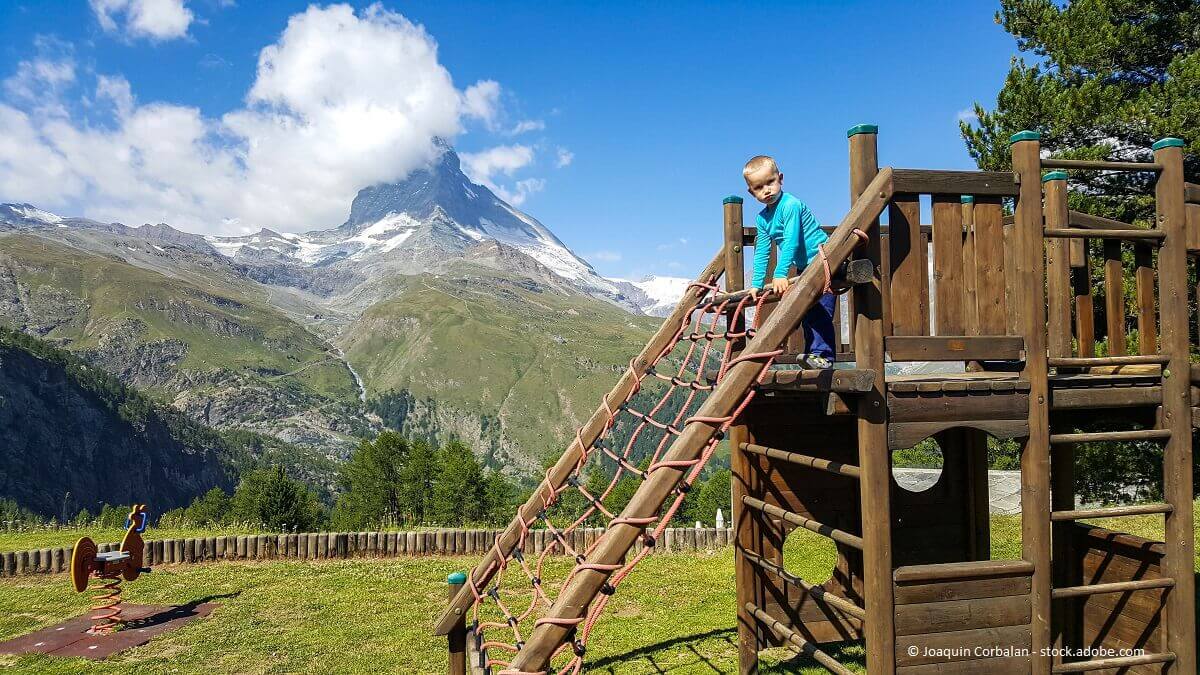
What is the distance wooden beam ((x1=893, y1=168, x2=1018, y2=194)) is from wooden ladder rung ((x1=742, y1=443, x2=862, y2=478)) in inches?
80.7

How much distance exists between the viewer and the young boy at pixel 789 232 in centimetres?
616

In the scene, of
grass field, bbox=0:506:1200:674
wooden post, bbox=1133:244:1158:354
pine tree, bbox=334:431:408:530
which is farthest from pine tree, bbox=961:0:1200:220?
pine tree, bbox=334:431:408:530

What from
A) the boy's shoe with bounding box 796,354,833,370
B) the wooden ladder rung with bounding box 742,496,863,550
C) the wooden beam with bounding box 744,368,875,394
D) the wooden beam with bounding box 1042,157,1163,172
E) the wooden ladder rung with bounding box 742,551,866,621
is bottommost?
the wooden ladder rung with bounding box 742,551,866,621

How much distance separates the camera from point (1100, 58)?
17.3 metres

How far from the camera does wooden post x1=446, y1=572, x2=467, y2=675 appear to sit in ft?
22.0

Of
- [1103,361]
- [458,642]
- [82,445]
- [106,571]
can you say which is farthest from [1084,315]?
[82,445]

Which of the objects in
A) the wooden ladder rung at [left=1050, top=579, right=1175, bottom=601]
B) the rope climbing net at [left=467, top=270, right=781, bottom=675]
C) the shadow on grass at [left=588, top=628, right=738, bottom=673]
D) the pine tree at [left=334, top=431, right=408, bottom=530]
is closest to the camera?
the rope climbing net at [left=467, top=270, right=781, bottom=675]

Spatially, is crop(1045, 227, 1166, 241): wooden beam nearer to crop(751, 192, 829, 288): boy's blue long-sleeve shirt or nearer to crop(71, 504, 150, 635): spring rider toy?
crop(751, 192, 829, 288): boy's blue long-sleeve shirt

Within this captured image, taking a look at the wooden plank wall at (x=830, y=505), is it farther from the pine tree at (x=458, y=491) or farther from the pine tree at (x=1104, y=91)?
the pine tree at (x=458, y=491)

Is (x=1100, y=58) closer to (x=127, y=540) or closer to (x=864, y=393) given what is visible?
(x=864, y=393)

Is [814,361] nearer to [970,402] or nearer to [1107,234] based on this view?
[970,402]

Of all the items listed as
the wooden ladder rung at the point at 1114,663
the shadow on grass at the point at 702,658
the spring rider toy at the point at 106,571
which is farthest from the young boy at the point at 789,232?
the spring rider toy at the point at 106,571

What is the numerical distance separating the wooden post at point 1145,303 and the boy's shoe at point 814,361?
2.56 metres

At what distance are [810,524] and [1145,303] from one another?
349 cm
